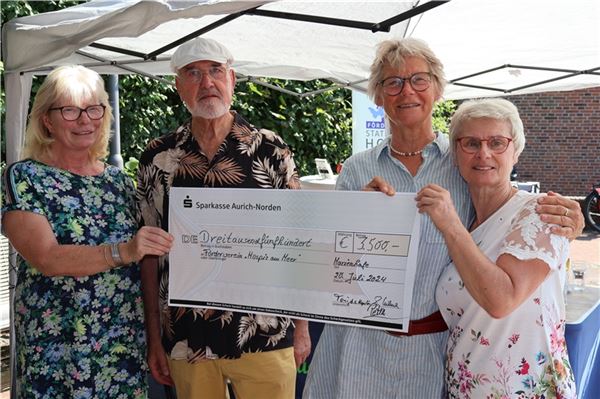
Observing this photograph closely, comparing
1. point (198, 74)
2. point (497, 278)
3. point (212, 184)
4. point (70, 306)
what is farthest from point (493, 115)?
point (70, 306)

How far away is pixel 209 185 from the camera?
7.84ft

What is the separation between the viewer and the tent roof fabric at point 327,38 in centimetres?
254

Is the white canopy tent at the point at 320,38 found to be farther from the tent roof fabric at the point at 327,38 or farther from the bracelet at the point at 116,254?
the bracelet at the point at 116,254

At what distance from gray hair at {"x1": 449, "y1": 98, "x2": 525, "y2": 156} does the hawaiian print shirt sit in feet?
2.55

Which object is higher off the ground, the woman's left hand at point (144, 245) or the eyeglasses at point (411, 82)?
the eyeglasses at point (411, 82)

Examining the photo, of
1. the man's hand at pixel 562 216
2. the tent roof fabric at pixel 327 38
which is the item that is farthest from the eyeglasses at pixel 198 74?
the man's hand at pixel 562 216

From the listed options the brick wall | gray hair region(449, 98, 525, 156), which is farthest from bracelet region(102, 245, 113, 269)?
the brick wall

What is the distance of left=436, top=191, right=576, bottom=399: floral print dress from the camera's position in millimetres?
1756

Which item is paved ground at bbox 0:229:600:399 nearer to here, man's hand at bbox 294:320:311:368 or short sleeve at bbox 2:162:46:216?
man's hand at bbox 294:320:311:368

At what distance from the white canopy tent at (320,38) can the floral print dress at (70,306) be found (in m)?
0.70

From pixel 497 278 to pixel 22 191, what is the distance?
1.68 metres

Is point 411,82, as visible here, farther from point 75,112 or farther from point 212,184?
point 75,112

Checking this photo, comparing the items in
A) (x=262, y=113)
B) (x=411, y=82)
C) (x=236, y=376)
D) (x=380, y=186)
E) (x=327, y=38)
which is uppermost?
(x=327, y=38)

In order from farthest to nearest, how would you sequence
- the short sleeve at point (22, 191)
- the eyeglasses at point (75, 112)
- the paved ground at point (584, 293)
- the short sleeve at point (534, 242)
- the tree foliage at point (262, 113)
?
the tree foliage at point (262, 113) → the paved ground at point (584, 293) → the eyeglasses at point (75, 112) → the short sleeve at point (22, 191) → the short sleeve at point (534, 242)
